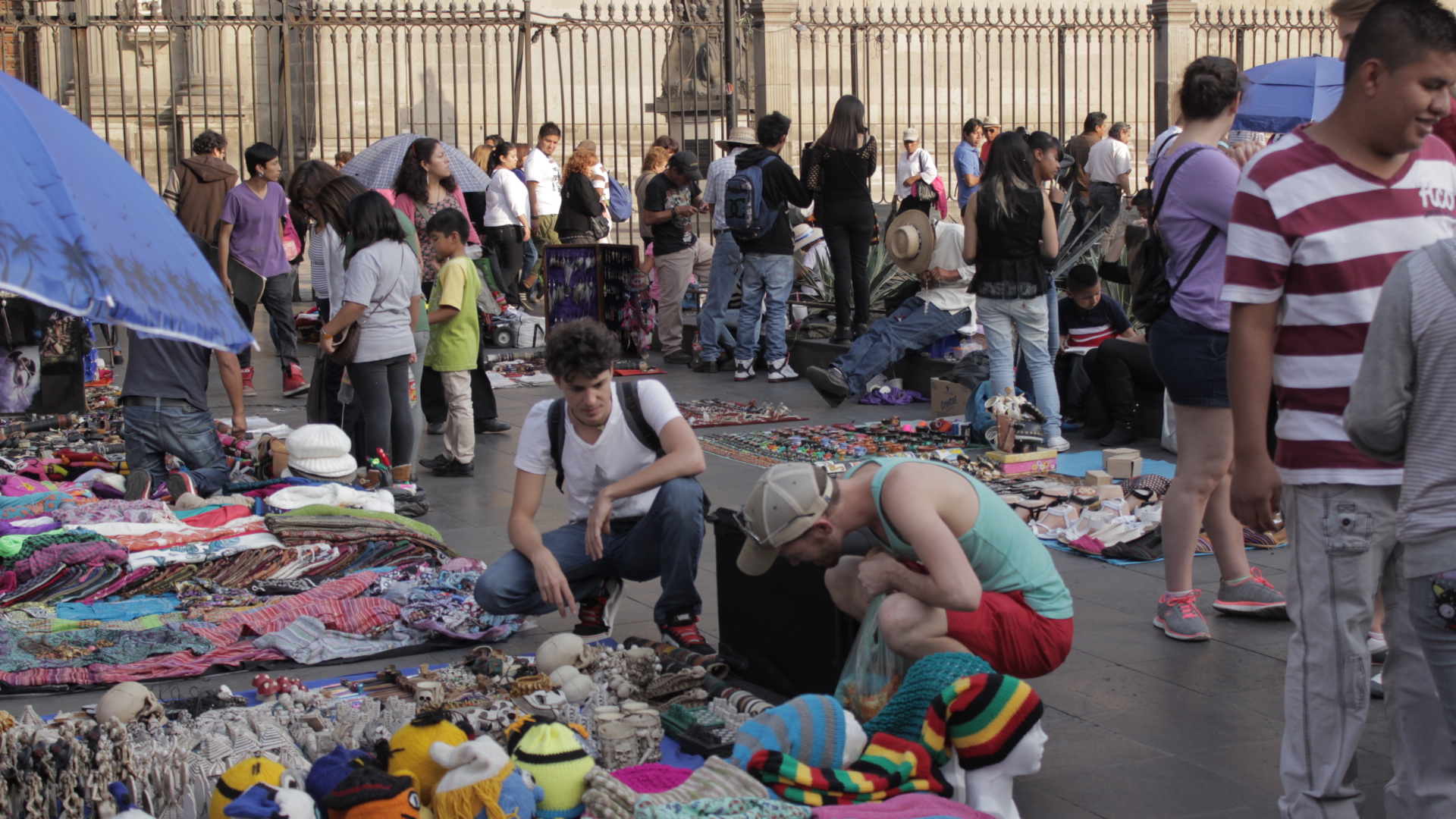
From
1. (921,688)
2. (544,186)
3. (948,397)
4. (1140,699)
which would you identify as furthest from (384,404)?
(544,186)

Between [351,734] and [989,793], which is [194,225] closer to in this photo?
[351,734]

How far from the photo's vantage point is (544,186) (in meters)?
15.9

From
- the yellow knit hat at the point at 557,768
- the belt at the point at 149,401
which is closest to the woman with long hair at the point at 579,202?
the belt at the point at 149,401

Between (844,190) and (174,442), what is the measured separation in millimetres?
5846

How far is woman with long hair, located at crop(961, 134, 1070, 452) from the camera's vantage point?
7855 mm

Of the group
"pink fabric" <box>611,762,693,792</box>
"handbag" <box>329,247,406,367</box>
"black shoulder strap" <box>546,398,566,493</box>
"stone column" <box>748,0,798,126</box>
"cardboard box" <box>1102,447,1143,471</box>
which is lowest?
"pink fabric" <box>611,762,693,792</box>

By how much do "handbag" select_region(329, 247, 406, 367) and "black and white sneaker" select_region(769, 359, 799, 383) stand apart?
4636 mm

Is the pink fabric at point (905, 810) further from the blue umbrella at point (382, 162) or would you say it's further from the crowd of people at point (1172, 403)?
the blue umbrella at point (382, 162)

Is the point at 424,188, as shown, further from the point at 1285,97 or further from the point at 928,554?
the point at 928,554

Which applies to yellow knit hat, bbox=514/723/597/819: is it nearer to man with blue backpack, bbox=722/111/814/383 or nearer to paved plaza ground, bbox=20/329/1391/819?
paved plaza ground, bbox=20/329/1391/819

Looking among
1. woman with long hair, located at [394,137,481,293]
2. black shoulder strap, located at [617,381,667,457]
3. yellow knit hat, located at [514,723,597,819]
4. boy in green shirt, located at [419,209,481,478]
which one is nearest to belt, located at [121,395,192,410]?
boy in green shirt, located at [419,209,481,478]

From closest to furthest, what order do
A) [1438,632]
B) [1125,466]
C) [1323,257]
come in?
[1438,632], [1323,257], [1125,466]

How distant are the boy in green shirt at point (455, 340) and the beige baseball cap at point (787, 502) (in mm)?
4446

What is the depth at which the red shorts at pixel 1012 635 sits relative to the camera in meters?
3.62
